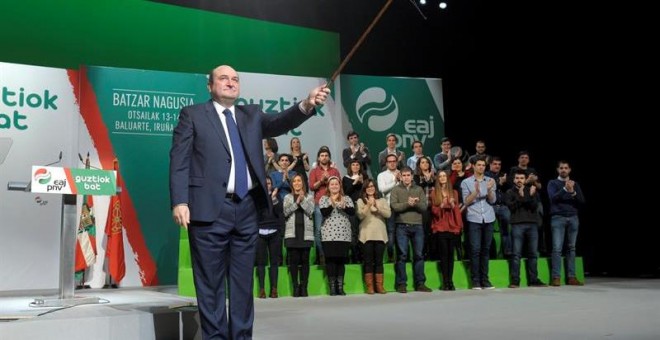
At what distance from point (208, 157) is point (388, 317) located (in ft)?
7.63

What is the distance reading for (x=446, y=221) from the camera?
7246 mm

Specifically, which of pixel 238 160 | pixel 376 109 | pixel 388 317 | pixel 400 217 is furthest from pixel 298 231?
pixel 238 160

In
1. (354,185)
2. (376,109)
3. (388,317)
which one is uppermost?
(376,109)

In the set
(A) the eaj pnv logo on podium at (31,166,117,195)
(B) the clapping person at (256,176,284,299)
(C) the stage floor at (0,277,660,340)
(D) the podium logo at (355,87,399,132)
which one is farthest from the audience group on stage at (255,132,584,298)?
(A) the eaj pnv logo on podium at (31,166,117,195)

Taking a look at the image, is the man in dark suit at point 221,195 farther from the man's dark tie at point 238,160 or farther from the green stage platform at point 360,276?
the green stage platform at point 360,276

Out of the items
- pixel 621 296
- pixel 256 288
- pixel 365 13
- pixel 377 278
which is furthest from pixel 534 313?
pixel 365 13

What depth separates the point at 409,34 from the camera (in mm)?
9875

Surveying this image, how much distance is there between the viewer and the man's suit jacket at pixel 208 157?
9.21 ft

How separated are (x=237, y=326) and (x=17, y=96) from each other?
5962 millimetres

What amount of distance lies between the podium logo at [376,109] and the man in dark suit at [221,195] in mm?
6301

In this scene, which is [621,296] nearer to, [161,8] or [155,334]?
[155,334]

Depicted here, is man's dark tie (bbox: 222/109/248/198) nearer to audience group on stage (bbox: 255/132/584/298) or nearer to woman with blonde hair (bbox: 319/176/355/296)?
audience group on stage (bbox: 255/132/584/298)

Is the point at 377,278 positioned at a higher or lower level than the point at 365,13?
lower

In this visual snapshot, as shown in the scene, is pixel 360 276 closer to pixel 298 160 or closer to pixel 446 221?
pixel 446 221
